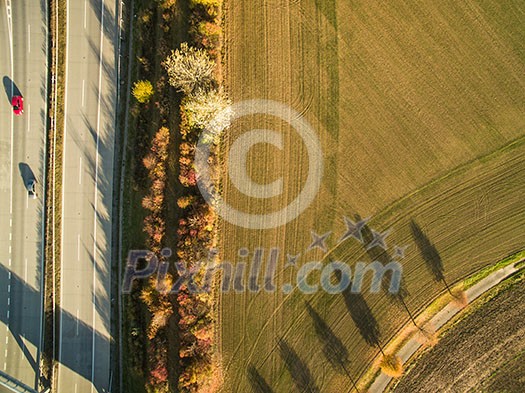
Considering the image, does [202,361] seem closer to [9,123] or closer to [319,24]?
[9,123]

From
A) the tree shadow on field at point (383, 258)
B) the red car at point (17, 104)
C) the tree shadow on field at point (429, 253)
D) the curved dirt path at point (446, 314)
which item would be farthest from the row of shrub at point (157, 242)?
the tree shadow on field at point (429, 253)

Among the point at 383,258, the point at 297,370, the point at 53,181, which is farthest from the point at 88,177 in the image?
the point at 383,258

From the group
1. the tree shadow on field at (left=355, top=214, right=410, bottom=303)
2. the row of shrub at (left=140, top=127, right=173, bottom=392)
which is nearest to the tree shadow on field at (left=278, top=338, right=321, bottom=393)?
the tree shadow on field at (left=355, top=214, right=410, bottom=303)

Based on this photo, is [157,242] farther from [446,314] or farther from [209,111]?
[446,314]

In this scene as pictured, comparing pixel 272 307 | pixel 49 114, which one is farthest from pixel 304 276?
pixel 49 114

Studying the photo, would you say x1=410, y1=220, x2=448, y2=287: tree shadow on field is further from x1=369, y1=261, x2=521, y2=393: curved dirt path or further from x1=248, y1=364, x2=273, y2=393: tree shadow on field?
x1=248, y1=364, x2=273, y2=393: tree shadow on field

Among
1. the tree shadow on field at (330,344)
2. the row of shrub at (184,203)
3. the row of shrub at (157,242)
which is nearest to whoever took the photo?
the row of shrub at (184,203)

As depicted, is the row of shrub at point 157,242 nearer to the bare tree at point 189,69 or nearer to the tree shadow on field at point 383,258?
the bare tree at point 189,69
